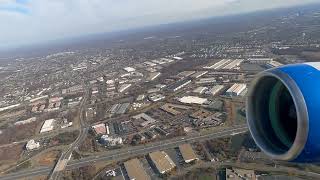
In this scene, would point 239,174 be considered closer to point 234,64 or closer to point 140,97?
point 140,97

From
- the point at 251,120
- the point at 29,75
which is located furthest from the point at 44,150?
the point at 29,75

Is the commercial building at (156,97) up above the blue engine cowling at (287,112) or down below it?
below

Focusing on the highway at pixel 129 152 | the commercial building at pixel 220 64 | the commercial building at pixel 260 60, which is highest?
the commercial building at pixel 260 60

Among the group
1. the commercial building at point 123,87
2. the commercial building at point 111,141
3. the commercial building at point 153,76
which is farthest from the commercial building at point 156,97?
the commercial building at point 111,141

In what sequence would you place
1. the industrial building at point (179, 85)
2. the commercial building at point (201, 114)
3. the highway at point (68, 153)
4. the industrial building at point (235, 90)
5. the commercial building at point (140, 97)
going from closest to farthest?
the highway at point (68, 153)
the commercial building at point (201, 114)
the industrial building at point (235, 90)
the commercial building at point (140, 97)
the industrial building at point (179, 85)

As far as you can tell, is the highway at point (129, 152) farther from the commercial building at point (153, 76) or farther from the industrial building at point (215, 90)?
the commercial building at point (153, 76)

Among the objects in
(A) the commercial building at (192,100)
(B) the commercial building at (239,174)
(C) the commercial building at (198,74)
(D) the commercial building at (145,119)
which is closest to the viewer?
(B) the commercial building at (239,174)

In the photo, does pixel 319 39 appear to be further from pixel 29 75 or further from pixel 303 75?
pixel 303 75

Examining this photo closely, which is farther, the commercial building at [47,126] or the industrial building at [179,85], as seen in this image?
the industrial building at [179,85]
